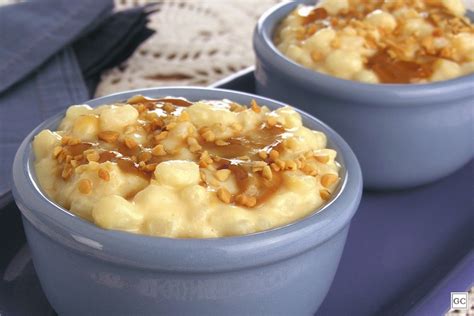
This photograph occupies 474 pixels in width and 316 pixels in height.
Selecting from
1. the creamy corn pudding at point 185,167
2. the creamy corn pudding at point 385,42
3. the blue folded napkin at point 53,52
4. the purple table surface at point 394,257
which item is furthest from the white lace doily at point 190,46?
the creamy corn pudding at point 185,167

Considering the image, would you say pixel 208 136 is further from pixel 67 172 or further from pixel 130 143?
pixel 67 172

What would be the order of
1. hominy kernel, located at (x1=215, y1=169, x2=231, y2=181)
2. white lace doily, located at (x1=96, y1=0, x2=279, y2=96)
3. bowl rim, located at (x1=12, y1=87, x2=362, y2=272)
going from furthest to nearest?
white lace doily, located at (x1=96, y1=0, x2=279, y2=96), hominy kernel, located at (x1=215, y1=169, x2=231, y2=181), bowl rim, located at (x1=12, y1=87, x2=362, y2=272)

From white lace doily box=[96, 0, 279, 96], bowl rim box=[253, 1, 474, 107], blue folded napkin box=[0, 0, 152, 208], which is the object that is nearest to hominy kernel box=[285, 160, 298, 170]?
bowl rim box=[253, 1, 474, 107]

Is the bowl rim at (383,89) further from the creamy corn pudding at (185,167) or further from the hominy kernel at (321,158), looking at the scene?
the hominy kernel at (321,158)

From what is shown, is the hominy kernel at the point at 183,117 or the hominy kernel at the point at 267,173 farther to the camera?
the hominy kernel at the point at 183,117

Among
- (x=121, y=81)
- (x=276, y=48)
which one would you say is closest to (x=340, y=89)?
(x=276, y=48)

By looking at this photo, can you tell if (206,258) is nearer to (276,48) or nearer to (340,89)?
(340,89)

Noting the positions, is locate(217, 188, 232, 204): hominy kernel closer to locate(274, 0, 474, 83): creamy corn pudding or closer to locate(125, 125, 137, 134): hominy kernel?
locate(125, 125, 137, 134): hominy kernel
